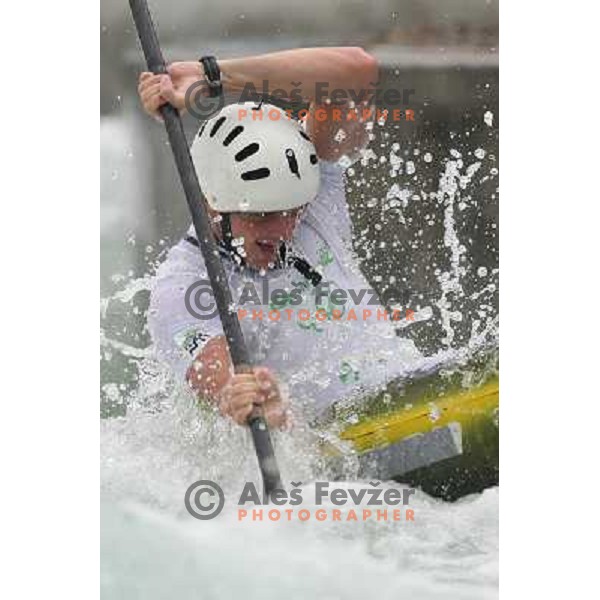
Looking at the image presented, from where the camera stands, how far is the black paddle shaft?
5109 mm

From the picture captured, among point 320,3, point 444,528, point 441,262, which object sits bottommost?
point 444,528

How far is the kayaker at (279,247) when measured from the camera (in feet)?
16.8

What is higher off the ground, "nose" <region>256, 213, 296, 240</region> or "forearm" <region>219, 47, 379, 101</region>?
"forearm" <region>219, 47, 379, 101</region>

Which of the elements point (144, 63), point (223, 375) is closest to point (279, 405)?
point (223, 375)

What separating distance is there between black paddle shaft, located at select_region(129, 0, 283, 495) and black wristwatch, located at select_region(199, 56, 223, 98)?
2.1 inches

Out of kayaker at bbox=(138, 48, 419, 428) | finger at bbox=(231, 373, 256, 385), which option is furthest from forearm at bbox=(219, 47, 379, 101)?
finger at bbox=(231, 373, 256, 385)

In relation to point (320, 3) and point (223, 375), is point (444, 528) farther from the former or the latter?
point (320, 3)

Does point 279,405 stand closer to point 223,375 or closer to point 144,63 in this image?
point 223,375

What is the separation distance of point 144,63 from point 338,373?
1.57ft

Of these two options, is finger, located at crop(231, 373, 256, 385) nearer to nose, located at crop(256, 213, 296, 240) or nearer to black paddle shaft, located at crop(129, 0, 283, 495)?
black paddle shaft, located at crop(129, 0, 283, 495)

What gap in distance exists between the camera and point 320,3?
5.12 m

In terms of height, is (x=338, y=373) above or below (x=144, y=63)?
below

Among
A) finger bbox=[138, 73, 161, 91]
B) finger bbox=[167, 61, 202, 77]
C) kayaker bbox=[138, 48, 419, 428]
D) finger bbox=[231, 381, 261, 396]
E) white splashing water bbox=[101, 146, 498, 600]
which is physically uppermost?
finger bbox=[167, 61, 202, 77]

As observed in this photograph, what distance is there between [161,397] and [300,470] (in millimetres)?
205
